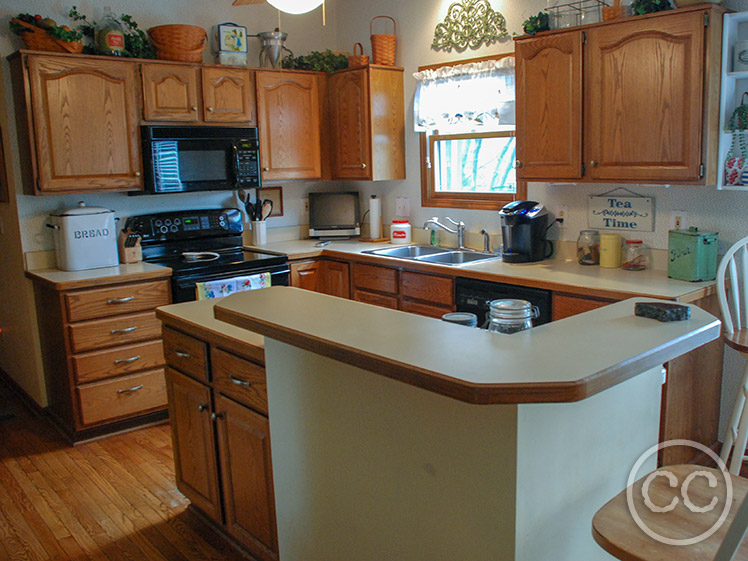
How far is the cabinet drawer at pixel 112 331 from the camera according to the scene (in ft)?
11.8

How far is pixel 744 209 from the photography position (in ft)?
10.0

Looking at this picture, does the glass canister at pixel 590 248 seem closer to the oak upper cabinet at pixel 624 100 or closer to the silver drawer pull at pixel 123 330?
the oak upper cabinet at pixel 624 100

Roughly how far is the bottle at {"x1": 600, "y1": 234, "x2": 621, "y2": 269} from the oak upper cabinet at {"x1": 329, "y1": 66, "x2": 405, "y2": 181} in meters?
1.68

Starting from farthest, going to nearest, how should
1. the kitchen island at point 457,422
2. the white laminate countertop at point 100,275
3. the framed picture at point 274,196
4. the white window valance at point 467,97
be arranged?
the framed picture at point 274,196
the white window valance at point 467,97
the white laminate countertop at point 100,275
the kitchen island at point 457,422

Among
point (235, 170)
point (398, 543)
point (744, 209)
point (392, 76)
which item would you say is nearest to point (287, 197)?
point (235, 170)

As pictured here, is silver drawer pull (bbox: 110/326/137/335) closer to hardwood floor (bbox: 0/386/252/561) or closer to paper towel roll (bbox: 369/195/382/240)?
hardwood floor (bbox: 0/386/252/561)

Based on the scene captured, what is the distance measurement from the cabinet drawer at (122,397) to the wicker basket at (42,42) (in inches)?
72.0

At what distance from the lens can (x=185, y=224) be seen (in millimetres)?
4484

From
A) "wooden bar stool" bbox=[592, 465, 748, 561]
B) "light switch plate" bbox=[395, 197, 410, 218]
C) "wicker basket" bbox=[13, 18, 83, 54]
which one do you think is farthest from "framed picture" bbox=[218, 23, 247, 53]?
"wooden bar stool" bbox=[592, 465, 748, 561]

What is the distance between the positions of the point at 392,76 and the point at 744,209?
241 centimetres

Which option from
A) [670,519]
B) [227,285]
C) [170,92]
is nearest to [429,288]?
[227,285]

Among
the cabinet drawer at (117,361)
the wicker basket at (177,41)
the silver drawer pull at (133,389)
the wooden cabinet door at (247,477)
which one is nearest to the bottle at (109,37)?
the wicker basket at (177,41)

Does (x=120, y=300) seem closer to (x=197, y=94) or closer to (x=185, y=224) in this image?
(x=185, y=224)

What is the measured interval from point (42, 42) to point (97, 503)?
2.43 meters
